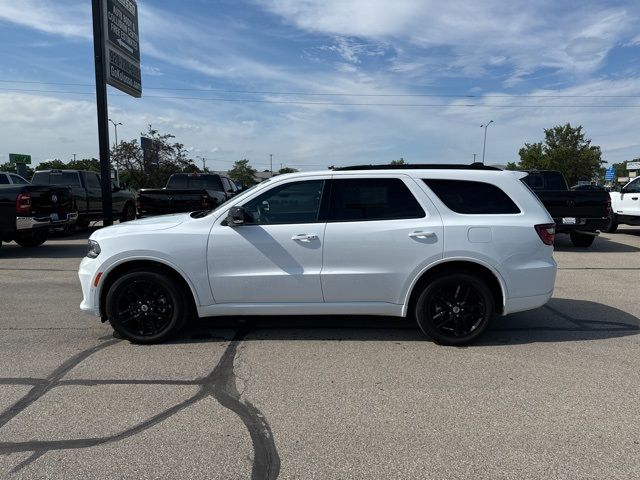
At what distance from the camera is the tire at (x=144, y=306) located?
189 inches

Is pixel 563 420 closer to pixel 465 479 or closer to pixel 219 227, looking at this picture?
pixel 465 479

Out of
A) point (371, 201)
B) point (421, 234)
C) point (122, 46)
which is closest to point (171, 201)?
point (122, 46)

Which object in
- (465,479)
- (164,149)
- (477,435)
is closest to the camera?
(465,479)

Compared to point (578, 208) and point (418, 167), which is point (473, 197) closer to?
point (418, 167)

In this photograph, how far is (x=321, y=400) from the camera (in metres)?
3.69

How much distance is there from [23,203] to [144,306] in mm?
7292

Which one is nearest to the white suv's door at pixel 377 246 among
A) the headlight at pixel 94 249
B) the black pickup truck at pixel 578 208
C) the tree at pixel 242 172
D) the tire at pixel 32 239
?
the headlight at pixel 94 249

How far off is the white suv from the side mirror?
0.5 inches

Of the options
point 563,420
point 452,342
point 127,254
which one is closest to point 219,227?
point 127,254

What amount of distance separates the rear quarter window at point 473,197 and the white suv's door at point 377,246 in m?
0.19

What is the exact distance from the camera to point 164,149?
4956 cm

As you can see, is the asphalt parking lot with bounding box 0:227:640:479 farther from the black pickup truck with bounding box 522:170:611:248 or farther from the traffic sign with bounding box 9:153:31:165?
the traffic sign with bounding box 9:153:31:165

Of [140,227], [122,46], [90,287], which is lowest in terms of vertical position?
[90,287]

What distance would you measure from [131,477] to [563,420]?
9.31 ft
